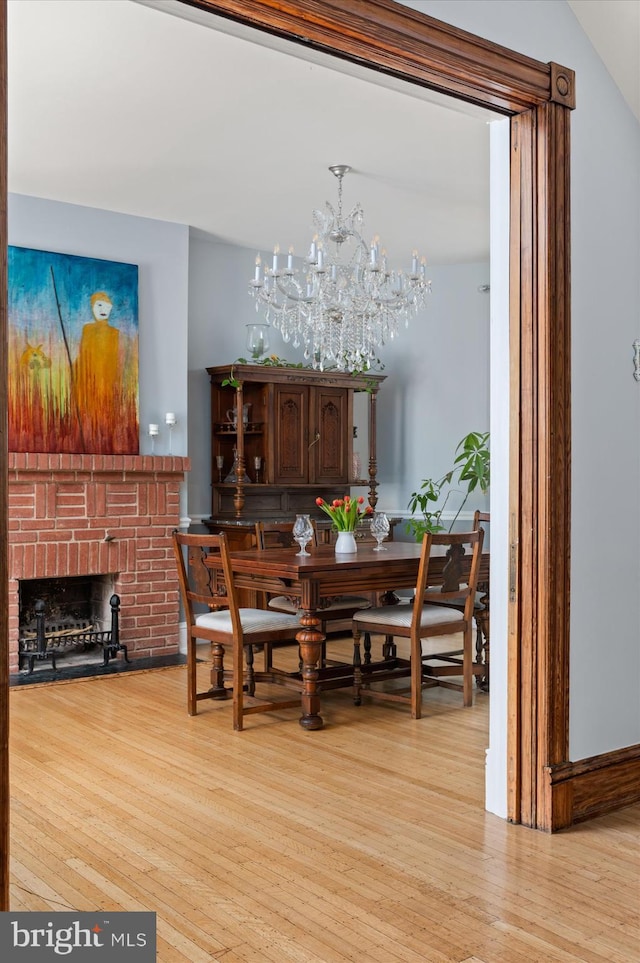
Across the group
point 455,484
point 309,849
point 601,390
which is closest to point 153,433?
point 455,484

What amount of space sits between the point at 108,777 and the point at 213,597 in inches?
42.5

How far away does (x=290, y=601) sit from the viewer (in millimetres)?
4828

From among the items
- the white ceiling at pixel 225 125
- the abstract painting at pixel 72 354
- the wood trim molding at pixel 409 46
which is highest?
the white ceiling at pixel 225 125

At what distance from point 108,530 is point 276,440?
1.54 m

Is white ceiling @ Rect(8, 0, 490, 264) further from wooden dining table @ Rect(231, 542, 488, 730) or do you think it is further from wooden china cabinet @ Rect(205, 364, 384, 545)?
wooden dining table @ Rect(231, 542, 488, 730)

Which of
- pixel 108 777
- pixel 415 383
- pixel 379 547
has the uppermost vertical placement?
pixel 415 383

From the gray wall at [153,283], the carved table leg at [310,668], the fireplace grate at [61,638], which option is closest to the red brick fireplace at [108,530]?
the fireplace grate at [61,638]

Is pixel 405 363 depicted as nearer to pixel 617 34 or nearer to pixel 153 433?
pixel 153 433

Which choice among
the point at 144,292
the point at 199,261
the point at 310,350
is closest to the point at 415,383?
A: the point at 310,350

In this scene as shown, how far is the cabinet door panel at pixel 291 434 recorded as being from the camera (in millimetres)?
6883

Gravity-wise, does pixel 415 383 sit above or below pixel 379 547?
above

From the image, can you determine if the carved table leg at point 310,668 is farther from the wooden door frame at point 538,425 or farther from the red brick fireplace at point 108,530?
the red brick fireplace at point 108,530

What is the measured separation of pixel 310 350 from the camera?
7.51 m

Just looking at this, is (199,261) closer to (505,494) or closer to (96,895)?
(505,494)
